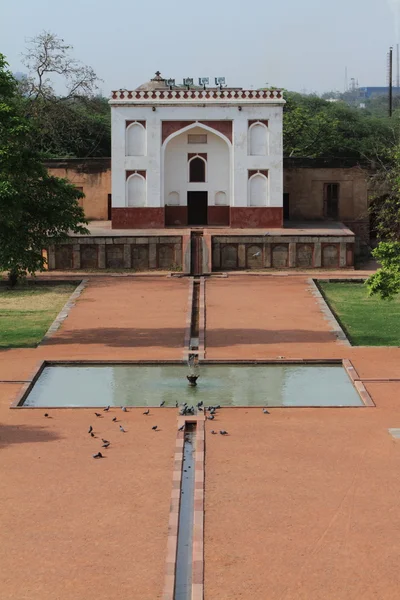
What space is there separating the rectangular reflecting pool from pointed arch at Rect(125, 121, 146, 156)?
1868cm

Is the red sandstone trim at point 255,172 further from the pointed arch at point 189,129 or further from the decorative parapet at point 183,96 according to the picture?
the decorative parapet at point 183,96

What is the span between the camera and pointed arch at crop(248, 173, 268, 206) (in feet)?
127

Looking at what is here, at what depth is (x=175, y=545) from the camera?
37.5ft

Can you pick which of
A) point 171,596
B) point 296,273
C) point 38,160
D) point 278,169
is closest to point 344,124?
point 278,169

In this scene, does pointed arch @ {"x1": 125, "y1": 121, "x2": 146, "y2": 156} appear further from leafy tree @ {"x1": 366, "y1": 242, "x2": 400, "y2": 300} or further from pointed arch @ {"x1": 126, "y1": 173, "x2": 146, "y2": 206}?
leafy tree @ {"x1": 366, "y1": 242, "x2": 400, "y2": 300}

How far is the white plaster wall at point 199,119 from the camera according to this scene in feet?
A: 126

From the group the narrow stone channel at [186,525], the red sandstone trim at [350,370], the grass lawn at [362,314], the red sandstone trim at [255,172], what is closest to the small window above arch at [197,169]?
the red sandstone trim at [255,172]

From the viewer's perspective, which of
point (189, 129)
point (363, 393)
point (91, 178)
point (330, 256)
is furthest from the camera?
point (91, 178)

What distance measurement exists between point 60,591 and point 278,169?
29583mm

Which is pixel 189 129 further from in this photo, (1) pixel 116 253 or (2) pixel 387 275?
(2) pixel 387 275

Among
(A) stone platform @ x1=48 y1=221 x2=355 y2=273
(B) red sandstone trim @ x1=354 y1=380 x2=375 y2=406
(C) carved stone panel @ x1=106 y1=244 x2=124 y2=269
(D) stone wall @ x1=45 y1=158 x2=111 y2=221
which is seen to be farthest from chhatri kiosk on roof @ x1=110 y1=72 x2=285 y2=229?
(B) red sandstone trim @ x1=354 y1=380 x2=375 y2=406

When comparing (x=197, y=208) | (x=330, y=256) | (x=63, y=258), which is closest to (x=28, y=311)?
(x=63, y=258)

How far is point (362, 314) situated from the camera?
27.5 metres

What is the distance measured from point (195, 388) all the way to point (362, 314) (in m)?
9.41
